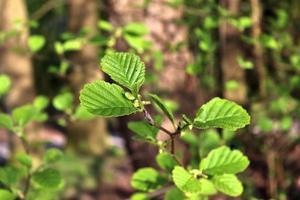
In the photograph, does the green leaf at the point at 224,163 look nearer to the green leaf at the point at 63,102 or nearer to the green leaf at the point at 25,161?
the green leaf at the point at 25,161

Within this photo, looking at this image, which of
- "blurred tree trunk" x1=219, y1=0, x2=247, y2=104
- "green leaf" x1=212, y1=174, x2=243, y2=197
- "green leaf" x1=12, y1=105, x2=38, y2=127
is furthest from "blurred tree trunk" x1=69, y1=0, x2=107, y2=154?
"green leaf" x1=212, y1=174, x2=243, y2=197

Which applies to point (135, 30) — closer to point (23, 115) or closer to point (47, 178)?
point (23, 115)

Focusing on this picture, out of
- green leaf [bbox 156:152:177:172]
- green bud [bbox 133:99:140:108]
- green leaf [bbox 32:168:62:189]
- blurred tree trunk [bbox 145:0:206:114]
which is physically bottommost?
green leaf [bbox 32:168:62:189]

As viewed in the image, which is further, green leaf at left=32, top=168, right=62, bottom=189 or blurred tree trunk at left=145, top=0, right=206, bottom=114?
blurred tree trunk at left=145, top=0, right=206, bottom=114

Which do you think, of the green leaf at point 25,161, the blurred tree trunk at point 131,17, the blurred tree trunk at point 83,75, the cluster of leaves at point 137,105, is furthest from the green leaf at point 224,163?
the blurred tree trunk at point 83,75

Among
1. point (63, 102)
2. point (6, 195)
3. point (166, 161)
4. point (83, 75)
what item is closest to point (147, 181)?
point (166, 161)

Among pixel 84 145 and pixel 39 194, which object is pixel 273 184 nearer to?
pixel 39 194

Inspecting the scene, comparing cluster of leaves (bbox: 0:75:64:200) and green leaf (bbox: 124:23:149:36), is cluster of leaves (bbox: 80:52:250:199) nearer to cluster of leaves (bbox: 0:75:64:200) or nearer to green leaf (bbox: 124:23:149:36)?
cluster of leaves (bbox: 0:75:64:200)
